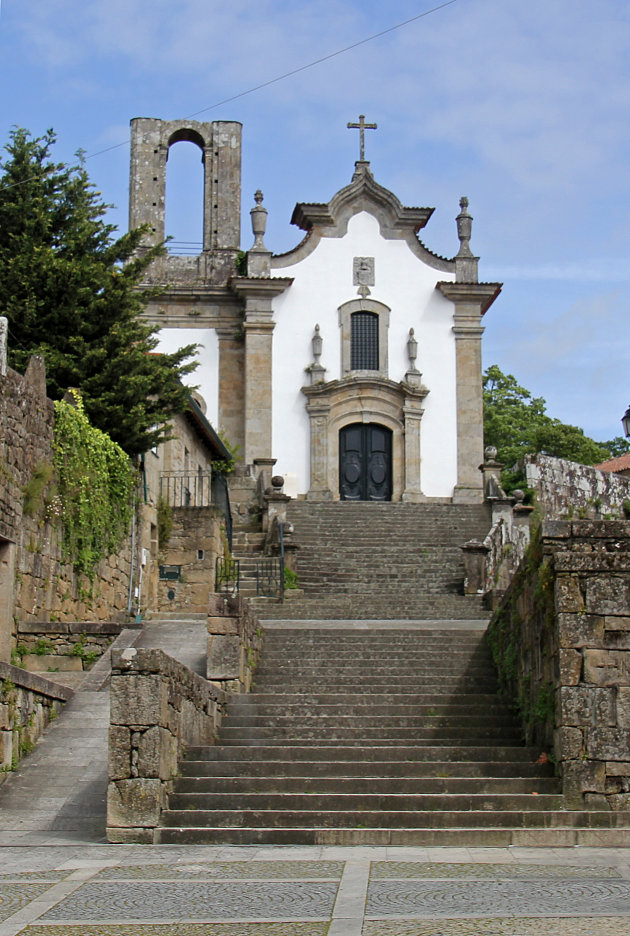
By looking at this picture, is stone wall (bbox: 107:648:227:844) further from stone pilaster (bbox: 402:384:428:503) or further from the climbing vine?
stone pilaster (bbox: 402:384:428:503)

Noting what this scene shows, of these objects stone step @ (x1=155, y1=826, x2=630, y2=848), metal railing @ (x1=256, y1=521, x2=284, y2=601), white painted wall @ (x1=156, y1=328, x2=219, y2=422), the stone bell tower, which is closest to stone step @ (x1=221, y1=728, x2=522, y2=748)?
stone step @ (x1=155, y1=826, x2=630, y2=848)

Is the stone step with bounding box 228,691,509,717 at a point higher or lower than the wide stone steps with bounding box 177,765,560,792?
higher

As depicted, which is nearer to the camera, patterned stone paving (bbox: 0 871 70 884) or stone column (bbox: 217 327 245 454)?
patterned stone paving (bbox: 0 871 70 884)

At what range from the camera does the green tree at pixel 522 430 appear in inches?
1752

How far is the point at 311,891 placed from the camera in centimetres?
846

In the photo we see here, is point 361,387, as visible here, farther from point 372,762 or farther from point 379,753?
point 372,762

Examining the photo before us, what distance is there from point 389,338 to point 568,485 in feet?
22.0

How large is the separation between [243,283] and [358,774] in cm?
2479

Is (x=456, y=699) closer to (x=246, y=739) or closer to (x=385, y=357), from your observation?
(x=246, y=739)

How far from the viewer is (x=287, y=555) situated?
24.1 meters

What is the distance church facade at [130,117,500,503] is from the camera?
35125 mm

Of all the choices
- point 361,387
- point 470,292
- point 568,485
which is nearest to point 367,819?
point 568,485

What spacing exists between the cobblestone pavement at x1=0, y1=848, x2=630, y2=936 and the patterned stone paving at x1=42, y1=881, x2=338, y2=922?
0.03ft

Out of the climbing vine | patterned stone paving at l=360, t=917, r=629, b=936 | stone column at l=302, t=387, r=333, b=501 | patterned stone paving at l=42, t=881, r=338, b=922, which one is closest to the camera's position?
patterned stone paving at l=360, t=917, r=629, b=936
